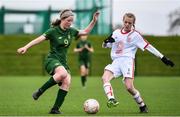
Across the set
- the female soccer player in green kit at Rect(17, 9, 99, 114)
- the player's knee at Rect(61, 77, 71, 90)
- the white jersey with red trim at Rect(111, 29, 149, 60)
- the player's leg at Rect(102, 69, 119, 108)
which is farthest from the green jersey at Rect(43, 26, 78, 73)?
the white jersey with red trim at Rect(111, 29, 149, 60)

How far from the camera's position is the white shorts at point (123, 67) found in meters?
13.3

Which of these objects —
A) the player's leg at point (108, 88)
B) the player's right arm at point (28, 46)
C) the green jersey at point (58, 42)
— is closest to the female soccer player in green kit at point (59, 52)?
the green jersey at point (58, 42)

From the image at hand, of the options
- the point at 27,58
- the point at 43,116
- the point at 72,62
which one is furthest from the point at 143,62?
the point at 43,116

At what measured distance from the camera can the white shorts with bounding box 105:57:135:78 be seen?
43.8ft

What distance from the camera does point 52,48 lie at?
13.1 metres

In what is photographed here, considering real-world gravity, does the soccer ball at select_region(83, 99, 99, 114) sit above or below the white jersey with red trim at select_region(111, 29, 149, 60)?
below

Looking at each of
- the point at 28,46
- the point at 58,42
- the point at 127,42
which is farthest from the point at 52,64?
the point at 127,42

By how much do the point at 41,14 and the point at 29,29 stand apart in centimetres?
122

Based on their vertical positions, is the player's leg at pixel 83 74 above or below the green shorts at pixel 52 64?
below

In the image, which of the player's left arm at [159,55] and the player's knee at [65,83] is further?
the player's left arm at [159,55]

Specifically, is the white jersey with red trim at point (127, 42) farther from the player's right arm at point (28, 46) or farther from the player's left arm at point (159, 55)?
the player's right arm at point (28, 46)

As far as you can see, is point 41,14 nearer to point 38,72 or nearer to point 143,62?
point 38,72

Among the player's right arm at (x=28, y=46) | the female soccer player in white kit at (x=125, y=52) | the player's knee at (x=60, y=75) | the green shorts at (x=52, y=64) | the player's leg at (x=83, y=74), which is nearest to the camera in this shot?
the player's right arm at (x=28, y=46)

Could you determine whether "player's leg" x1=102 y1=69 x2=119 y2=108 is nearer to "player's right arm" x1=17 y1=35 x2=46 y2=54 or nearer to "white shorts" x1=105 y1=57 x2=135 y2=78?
"white shorts" x1=105 y1=57 x2=135 y2=78
